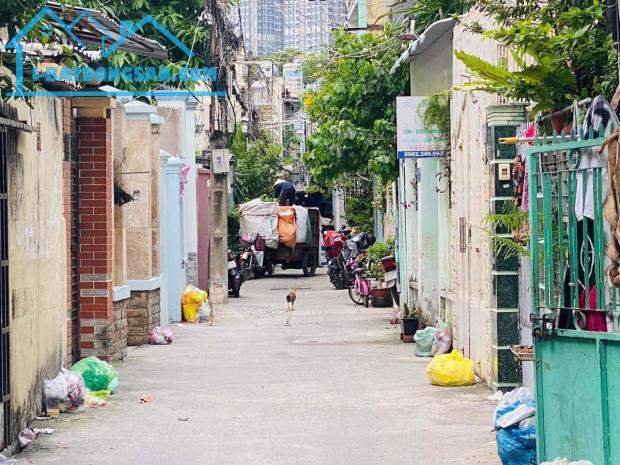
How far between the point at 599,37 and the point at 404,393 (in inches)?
211

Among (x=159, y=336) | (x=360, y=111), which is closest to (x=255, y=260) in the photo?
(x=360, y=111)

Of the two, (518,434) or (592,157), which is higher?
(592,157)

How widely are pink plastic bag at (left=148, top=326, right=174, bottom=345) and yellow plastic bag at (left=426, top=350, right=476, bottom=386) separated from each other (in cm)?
619

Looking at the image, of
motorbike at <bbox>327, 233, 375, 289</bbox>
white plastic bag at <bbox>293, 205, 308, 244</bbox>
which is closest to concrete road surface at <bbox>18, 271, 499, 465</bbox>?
motorbike at <bbox>327, 233, 375, 289</bbox>

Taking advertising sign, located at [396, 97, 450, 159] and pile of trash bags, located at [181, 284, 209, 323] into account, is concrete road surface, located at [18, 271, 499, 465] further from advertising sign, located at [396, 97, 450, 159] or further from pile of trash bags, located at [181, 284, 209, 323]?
pile of trash bags, located at [181, 284, 209, 323]

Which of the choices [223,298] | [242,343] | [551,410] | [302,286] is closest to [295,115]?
[302,286]

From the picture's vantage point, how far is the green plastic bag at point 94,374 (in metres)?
12.1

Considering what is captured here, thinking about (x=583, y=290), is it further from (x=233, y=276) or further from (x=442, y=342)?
(x=233, y=276)

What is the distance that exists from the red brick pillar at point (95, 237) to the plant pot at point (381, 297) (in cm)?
1079

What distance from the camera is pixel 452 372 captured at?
1250cm

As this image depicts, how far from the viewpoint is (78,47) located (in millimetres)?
9586

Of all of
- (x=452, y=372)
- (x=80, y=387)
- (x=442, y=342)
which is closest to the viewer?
(x=80, y=387)

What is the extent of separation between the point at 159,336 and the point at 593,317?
1170 centimetres

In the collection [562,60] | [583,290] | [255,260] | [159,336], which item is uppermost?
[562,60]
